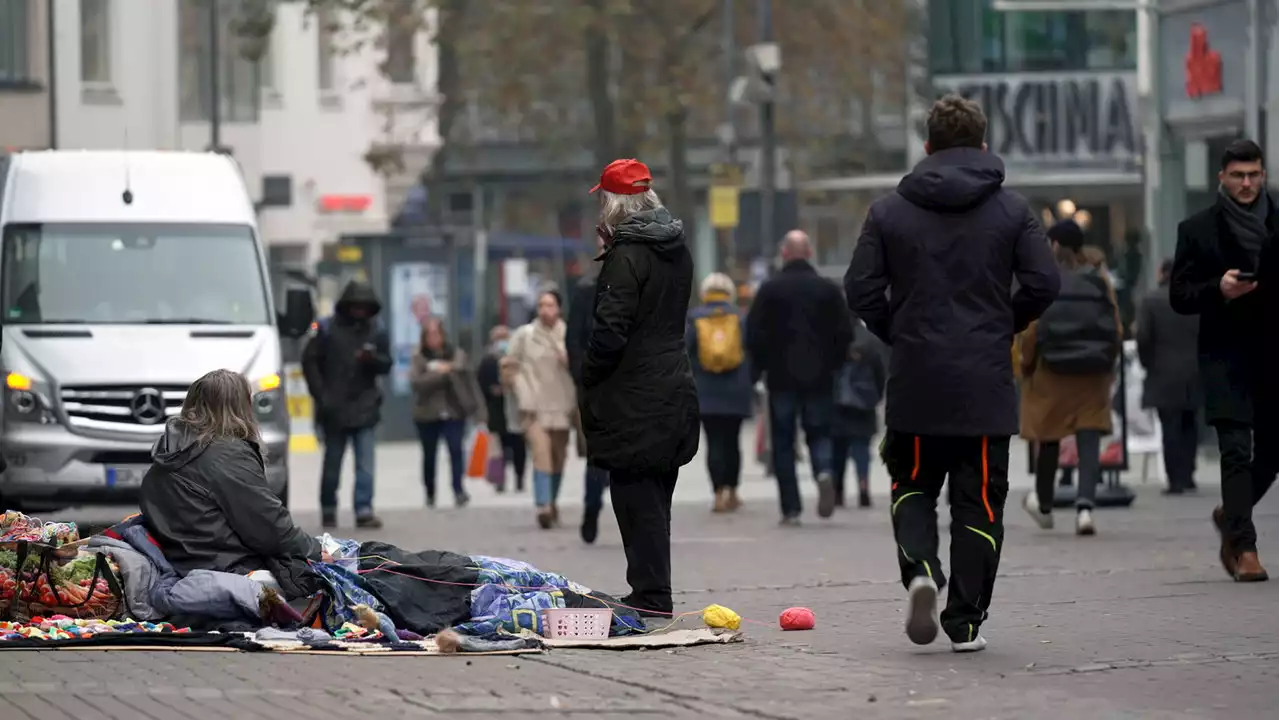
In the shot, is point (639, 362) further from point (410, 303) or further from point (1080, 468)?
point (410, 303)

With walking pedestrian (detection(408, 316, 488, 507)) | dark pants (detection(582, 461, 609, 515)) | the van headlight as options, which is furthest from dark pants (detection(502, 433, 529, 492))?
the van headlight

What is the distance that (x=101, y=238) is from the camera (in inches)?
696

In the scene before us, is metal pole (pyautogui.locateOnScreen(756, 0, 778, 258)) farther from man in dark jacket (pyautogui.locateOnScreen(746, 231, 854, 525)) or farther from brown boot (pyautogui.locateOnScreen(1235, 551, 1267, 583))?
brown boot (pyautogui.locateOnScreen(1235, 551, 1267, 583))

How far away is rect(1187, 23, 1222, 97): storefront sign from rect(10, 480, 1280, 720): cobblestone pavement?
13.0 m

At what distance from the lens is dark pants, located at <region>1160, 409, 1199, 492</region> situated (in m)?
20.5

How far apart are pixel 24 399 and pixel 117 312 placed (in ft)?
3.35

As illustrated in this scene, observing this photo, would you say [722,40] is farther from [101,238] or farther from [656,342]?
[656,342]

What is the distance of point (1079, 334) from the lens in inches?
626

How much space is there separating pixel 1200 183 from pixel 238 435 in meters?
17.5

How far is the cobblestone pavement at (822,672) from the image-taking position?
8.16 meters

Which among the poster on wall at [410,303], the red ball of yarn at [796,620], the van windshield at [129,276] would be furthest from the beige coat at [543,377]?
the poster on wall at [410,303]

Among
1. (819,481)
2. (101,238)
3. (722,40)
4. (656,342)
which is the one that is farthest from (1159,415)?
(722,40)

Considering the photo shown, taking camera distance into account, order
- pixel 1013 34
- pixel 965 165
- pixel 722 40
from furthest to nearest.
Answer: pixel 722 40, pixel 1013 34, pixel 965 165

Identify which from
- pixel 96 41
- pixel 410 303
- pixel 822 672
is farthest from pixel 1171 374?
pixel 96 41
